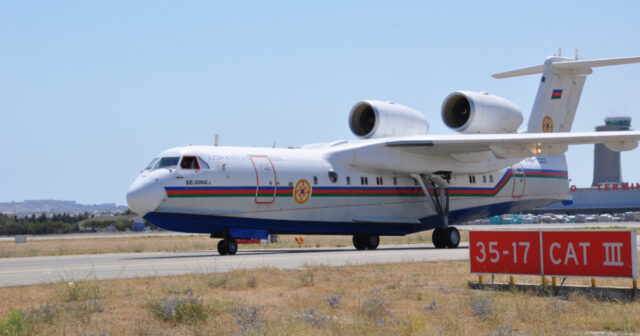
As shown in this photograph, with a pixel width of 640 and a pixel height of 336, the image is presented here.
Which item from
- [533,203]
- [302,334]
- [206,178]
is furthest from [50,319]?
[533,203]

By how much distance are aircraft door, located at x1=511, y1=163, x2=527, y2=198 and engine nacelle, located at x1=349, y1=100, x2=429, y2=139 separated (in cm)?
415

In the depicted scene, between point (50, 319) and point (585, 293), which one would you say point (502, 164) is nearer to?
point (585, 293)

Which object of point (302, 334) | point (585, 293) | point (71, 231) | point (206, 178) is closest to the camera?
point (302, 334)

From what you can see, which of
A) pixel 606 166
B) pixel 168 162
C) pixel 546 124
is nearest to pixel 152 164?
pixel 168 162

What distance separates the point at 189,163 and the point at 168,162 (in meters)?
0.60

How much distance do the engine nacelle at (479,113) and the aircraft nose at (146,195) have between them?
11.2 metres

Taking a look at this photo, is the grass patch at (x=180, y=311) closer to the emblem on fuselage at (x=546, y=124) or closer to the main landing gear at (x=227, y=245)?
the main landing gear at (x=227, y=245)

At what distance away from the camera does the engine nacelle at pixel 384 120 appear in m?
28.7

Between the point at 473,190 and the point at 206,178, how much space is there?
1151 cm

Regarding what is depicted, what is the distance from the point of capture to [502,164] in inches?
1197

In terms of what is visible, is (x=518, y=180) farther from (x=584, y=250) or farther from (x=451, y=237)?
(x=584, y=250)

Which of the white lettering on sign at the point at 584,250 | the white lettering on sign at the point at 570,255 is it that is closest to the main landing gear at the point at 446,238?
the white lettering on sign at the point at 570,255

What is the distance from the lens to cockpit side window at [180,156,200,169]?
2353 centimetres

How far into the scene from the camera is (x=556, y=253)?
13148mm
